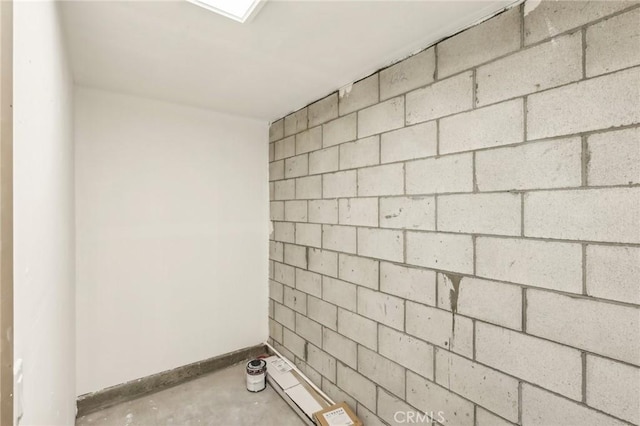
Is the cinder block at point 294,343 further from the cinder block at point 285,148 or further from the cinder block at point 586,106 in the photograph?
the cinder block at point 586,106

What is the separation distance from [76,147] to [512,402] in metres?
3.07

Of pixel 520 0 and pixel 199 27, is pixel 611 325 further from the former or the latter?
pixel 199 27

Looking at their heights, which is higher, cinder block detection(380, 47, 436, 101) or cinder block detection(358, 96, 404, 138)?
cinder block detection(380, 47, 436, 101)

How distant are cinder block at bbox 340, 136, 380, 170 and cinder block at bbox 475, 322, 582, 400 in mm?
1137

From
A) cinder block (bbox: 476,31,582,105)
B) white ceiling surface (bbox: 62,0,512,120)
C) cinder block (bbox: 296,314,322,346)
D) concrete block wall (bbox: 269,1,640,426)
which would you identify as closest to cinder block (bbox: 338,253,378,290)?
concrete block wall (bbox: 269,1,640,426)

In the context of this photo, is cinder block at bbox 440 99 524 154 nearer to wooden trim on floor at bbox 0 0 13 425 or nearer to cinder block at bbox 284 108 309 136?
cinder block at bbox 284 108 309 136

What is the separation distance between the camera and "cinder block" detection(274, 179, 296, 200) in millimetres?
2801

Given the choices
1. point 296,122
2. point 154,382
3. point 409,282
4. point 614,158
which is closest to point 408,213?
point 409,282

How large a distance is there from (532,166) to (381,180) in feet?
2.73

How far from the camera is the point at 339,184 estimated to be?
2.28 meters

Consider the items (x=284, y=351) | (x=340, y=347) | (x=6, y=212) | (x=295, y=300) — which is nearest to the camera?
(x=6, y=212)

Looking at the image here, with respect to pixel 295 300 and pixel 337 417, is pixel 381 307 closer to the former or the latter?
pixel 337 417

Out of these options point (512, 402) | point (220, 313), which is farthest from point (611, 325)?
point (220, 313)

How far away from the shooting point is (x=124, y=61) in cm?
188
